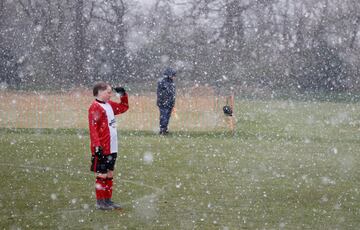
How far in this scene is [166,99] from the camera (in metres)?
19.1

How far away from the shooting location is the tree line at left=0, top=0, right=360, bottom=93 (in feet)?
138

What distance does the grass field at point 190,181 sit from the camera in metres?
8.23

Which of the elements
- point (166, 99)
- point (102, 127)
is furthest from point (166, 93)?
point (102, 127)

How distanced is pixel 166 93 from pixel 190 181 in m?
8.07

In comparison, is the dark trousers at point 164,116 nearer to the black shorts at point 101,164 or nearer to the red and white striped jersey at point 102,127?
Result: the red and white striped jersey at point 102,127

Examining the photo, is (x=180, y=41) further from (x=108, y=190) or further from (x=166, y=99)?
(x=108, y=190)

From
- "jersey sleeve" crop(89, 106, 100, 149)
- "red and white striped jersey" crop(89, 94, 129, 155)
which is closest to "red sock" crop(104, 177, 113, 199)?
"red and white striped jersey" crop(89, 94, 129, 155)

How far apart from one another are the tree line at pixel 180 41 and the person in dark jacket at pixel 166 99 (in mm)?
21567

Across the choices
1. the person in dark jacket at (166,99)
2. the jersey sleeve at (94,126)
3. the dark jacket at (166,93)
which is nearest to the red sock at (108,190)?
the jersey sleeve at (94,126)

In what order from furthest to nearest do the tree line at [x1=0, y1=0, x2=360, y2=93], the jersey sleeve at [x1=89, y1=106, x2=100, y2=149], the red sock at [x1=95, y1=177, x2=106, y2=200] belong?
the tree line at [x1=0, y1=0, x2=360, y2=93] → the red sock at [x1=95, y1=177, x2=106, y2=200] → the jersey sleeve at [x1=89, y1=106, x2=100, y2=149]

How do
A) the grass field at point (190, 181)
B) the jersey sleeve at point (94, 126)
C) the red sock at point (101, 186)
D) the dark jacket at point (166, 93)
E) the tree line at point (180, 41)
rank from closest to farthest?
the grass field at point (190, 181) → the jersey sleeve at point (94, 126) → the red sock at point (101, 186) → the dark jacket at point (166, 93) → the tree line at point (180, 41)

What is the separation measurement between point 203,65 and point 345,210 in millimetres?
34832

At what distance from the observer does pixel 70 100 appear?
24.1 m

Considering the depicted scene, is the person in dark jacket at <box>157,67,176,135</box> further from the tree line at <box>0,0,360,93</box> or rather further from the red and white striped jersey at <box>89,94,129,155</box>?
the tree line at <box>0,0,360,93</box>
